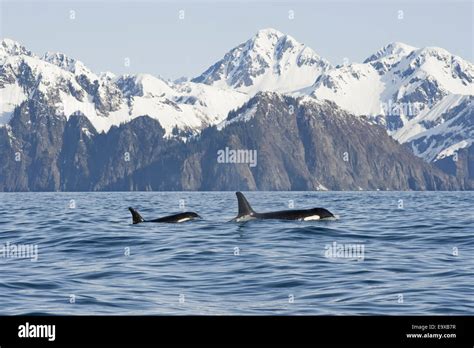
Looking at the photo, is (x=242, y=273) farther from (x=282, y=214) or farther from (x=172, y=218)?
(x=172, y=218)

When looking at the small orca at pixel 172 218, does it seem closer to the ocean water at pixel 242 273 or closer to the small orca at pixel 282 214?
the small orca at pixel 282 214

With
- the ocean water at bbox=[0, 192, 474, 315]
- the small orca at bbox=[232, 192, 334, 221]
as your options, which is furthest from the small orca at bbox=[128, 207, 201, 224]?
the ocean water at bbox=[0, 192, 474, 315]

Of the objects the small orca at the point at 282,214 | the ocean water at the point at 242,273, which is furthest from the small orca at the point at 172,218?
the ocean water at the point at 242,273

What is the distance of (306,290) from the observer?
58.0 feet

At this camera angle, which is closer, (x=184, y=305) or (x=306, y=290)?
(x=184, y=305)

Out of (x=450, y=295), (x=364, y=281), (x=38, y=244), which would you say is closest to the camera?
(x=450, y=295)

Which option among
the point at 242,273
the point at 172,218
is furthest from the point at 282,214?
the point at 242,273

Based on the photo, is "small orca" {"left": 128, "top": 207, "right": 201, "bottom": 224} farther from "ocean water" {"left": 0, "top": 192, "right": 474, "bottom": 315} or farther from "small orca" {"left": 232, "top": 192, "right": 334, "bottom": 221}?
"ocean water" {"left": 0, "top": 192, "right": 474, "bottom": 315}

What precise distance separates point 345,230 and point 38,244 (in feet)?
47.0

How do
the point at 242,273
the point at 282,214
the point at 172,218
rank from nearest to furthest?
the point at 242,273 → the point at 282,214 → the point at 172,218

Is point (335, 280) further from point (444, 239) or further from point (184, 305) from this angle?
point (444, 239)
